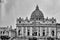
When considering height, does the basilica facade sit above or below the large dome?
below

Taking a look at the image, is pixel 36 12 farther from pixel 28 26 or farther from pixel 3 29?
pixel 3 29

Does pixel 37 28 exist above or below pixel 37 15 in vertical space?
below

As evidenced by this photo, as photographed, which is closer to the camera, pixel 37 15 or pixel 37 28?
pixel 37 28

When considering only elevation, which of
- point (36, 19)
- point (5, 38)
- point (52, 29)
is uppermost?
point (36, 19)

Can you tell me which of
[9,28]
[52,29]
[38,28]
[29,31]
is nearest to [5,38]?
[9,28]

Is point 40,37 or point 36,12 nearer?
point 40,37

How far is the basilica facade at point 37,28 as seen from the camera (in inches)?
1604

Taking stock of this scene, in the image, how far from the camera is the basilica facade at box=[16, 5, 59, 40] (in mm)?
40750

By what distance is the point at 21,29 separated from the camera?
136 ft

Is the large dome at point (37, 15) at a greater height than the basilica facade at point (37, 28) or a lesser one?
greater

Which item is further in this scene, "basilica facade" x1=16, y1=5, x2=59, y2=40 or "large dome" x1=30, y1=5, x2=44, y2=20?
"large dome" x1=30, y1=5, x2=44, y2=20

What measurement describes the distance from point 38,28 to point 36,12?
624 cm

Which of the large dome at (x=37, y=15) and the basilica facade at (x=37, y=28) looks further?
the large dome at (x=37, y=15)

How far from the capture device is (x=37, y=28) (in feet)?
135
